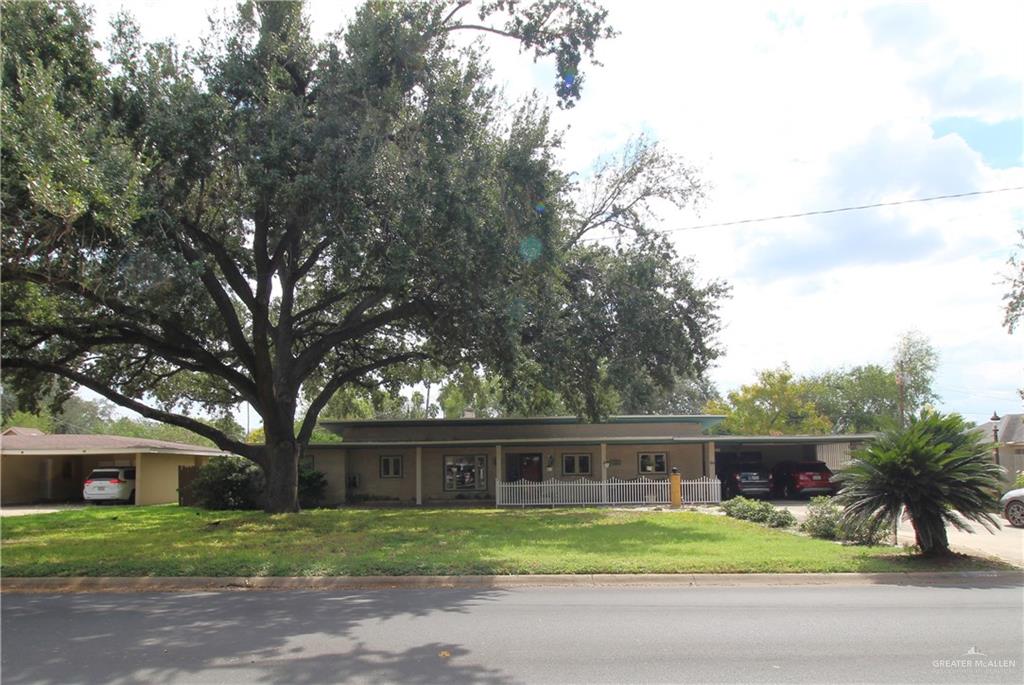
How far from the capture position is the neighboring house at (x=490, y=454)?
101 feet

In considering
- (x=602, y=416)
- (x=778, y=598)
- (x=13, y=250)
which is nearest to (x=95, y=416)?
(x=602, y=416)

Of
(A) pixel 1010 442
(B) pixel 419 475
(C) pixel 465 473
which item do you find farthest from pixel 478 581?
(A) pixel 1010 442

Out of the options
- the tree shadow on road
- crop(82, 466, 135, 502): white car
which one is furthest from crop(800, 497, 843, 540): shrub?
crop(82, 466, 135, 502): white car

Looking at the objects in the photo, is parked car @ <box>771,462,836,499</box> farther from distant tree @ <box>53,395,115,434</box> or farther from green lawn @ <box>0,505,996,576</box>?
distant tree @ <box>53,395,115,434</box>

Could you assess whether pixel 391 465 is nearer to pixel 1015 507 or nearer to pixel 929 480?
pixel 1015 507

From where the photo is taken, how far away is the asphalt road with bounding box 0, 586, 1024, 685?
6715 mm

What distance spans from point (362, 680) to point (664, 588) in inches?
234

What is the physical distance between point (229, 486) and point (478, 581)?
58.7 feet

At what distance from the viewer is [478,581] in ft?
38.3

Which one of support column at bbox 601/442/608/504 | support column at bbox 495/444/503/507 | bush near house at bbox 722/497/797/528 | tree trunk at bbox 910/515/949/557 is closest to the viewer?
tree trunk at bbox 910/515/949/557

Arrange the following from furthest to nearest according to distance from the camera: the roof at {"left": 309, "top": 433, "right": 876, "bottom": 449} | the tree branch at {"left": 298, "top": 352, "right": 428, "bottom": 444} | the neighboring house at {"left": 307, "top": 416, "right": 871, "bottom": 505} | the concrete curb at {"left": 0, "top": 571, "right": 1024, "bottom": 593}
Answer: the neighboring house at {"left": 307, "top": 416, "right": 871, "bottom": 505}, the roof at {"left": 309, "top": 433, "right": 876, "bottom": 449}, the tree branch at {"left": 298, "top": 352, "right": 428, "bottom": 444}, the concrete curb at {"left": 0, "top": 571, "right": 1024, "bottom": 593}

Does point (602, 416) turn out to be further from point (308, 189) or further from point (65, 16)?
point (65, 16)

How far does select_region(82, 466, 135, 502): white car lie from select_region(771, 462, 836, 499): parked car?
27194 millimetres

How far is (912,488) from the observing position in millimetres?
12688
